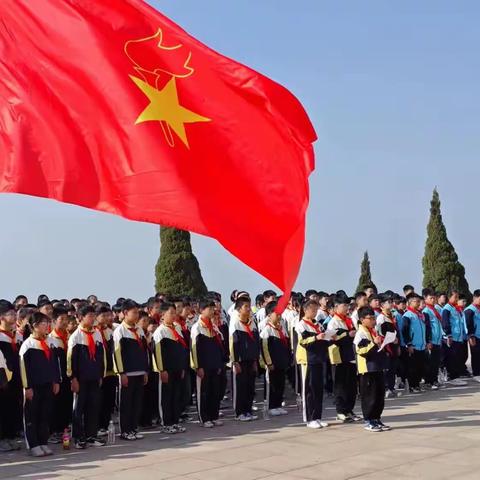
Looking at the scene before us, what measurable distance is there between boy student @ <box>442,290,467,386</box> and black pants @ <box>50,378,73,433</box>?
26.7ft

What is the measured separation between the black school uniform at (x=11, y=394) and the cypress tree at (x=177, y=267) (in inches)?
539

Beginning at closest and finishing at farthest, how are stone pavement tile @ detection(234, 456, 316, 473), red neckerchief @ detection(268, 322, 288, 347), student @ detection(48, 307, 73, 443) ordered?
1. stone pavement tile @ detection(234, 456, 316, 473)
2. student @ detection(48, 307, 73, 443)
3. red neckerchief @ detection(268, 322, 288, 347)

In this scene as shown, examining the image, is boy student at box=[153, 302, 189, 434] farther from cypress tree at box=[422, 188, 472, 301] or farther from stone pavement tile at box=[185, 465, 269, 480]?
cypress tree at box=[422, 188, 472, 301]

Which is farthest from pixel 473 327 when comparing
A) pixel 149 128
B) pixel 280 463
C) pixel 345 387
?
pixel 149 128

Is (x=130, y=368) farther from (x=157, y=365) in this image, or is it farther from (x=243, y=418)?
(x=243, y=418)

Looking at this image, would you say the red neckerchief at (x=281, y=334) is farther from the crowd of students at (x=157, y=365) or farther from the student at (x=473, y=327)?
the student at (x=473, y=327)

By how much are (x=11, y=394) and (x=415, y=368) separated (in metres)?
7.31

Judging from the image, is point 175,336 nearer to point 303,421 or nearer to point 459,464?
point 303,421

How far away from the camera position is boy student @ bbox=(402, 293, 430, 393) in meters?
14.8

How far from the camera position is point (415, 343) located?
48.7 feet

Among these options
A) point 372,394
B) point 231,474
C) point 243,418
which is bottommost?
point 231,474

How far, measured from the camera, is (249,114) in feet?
23.2

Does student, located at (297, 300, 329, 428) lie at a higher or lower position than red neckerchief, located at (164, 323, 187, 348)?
lower

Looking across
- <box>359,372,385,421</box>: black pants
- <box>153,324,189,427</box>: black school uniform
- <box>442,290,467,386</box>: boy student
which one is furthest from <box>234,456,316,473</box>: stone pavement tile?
<box>442,290,467,386</box>: boy student
